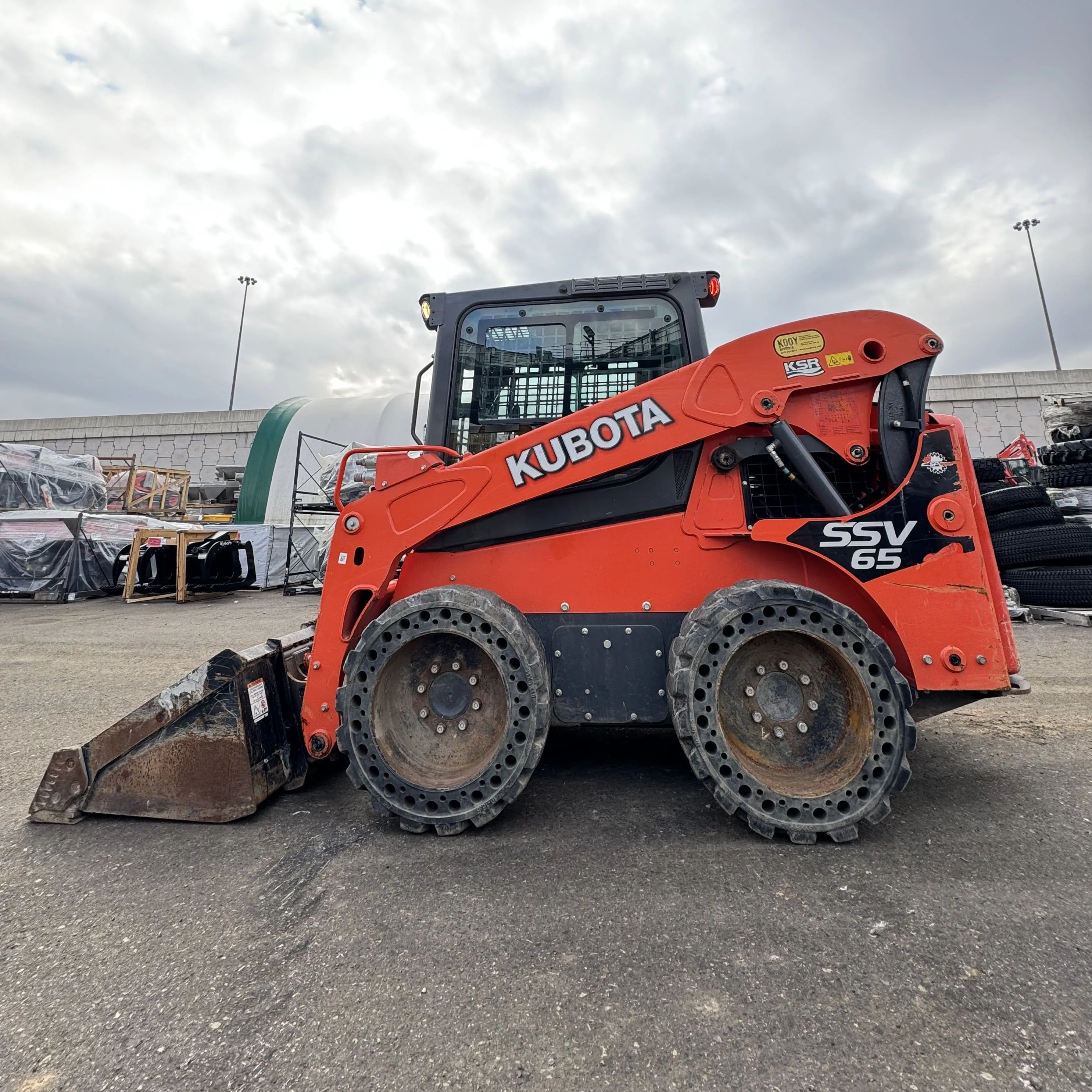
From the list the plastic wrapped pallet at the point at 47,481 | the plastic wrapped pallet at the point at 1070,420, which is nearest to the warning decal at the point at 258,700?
the plastic wrapped pallet at the point at 1070,420

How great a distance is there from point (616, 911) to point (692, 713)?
794mm

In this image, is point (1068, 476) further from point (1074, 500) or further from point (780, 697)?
point (780, 697)

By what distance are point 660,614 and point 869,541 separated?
987 millimetres

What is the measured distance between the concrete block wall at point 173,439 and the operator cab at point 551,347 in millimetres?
25466

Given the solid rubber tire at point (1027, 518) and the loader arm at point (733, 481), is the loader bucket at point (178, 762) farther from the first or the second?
the solid rubber tire at point (1027, 518)

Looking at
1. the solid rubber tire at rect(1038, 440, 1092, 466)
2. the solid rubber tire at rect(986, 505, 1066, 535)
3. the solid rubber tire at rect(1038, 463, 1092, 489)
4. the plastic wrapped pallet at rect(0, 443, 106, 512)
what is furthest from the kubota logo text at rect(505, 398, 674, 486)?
the plastic wrapped pallet at rect(0, 443, 106, 512)

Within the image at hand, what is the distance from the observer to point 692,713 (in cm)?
239

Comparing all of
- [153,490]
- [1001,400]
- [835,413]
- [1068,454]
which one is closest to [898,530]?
[835,413]

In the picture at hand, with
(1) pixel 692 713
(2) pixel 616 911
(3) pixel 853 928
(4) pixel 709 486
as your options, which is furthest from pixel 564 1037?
(4) pixel 709 486

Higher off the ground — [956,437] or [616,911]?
[956,437]

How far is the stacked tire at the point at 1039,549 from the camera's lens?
7.21m

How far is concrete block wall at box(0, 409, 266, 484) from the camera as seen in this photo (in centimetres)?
2592

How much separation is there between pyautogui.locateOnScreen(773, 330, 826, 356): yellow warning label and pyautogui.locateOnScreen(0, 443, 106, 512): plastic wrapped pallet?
59.5ft

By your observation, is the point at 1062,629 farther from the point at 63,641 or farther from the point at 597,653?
the point at 63,641
